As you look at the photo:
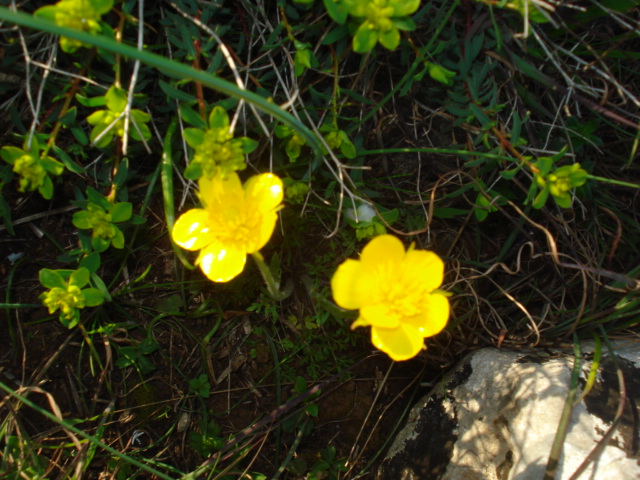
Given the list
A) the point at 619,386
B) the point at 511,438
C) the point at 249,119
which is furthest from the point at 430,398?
the point at 249,119

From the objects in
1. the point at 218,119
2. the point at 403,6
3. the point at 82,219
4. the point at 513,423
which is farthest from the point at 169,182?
the point at 513,423

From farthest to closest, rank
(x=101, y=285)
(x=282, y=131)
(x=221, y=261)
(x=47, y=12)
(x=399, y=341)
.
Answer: (x=101, y=285) → (x=282, y=131) → (x=221, y=261) → (x=399, y=341) → (x=47, y=12)

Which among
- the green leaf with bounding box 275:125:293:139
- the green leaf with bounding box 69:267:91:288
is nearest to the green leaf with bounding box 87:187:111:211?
the green leaf with bounding box 69:267:91:288

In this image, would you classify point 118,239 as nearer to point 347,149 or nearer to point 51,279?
point 51,279

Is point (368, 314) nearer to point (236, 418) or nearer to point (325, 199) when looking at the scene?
point (325, 199)

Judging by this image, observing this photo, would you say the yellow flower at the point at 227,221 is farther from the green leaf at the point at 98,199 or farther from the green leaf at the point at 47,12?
the green leaf at the point at 47,12

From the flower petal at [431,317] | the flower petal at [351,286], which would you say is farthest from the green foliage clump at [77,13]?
the flower petal at [431,317]
